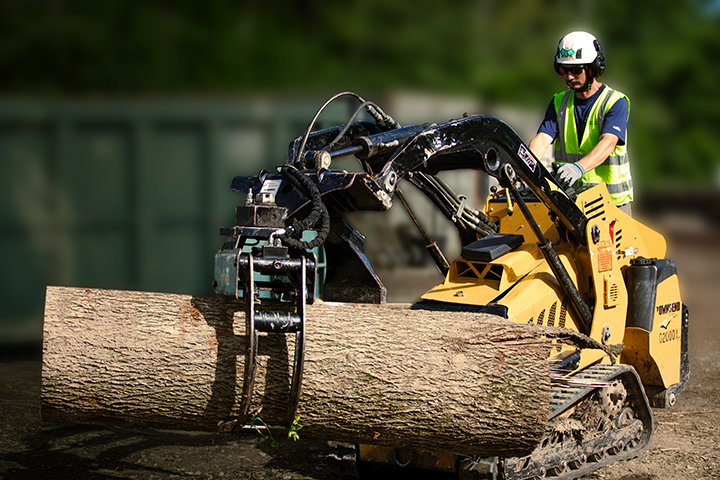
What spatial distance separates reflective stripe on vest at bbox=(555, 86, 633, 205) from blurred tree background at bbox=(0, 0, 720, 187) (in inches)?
144

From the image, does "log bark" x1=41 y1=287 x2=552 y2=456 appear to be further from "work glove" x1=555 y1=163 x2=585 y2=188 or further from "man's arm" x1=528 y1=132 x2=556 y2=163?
"man's arm" x1=528 y1=132 x2=556 y2=163

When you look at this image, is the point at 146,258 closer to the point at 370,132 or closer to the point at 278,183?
the point at 370,132

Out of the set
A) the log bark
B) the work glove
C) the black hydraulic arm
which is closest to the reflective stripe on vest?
the work glove

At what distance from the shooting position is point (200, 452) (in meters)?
4.97

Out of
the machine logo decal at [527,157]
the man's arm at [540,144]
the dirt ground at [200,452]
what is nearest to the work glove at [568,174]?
the machine logo decal at [527,157]

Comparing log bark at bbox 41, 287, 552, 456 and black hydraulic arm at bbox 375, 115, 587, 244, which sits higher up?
black hydraulic arm at bbox 375, 115, 587, 244

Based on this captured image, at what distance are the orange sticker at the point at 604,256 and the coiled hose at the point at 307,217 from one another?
1.90 m

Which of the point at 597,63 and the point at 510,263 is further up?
the point at 597,63

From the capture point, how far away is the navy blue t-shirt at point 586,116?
4.90 m

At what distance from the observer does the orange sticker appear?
474 centimetres

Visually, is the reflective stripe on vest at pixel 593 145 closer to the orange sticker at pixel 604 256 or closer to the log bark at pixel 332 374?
the orange sticker at pixel 604 256

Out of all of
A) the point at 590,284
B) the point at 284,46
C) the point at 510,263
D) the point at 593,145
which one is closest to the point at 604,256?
the point at 590,284

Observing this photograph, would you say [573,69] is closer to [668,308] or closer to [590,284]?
[590,284]

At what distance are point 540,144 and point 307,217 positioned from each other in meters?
2.21
